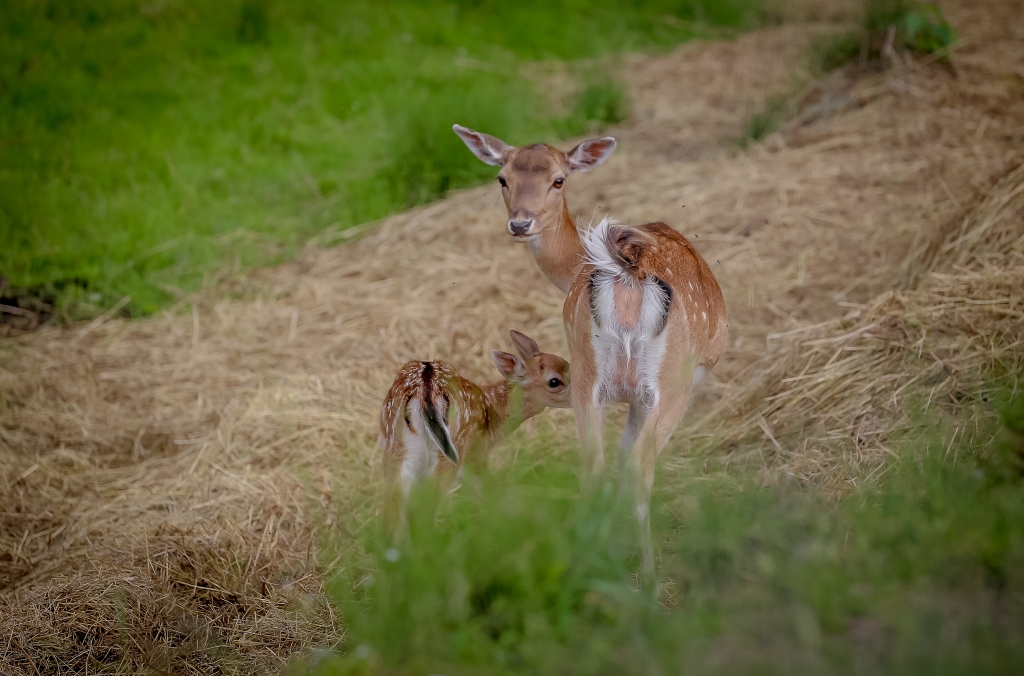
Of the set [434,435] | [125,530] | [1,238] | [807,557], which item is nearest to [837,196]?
[434,435]

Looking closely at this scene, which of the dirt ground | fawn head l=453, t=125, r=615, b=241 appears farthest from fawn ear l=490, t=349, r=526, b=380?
fawn head l=453, t=125, r=615, b=241

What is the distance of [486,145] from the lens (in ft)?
16.8

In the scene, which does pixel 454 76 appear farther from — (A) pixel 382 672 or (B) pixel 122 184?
(A) pixel 382 672

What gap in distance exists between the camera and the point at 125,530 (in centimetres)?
446

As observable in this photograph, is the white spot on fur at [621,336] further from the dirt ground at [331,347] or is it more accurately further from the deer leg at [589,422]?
the dirt ground at [331,347]

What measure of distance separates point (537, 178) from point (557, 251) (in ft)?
1.34

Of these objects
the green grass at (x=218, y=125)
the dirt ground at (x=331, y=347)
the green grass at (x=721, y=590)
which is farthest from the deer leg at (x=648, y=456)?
the green grass at (x=218, y=125)

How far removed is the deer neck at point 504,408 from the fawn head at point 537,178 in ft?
2.85

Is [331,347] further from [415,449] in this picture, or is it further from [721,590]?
[721,590]

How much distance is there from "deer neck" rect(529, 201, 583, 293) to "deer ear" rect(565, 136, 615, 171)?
28cm

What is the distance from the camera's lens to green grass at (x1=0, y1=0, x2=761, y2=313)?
282 inches

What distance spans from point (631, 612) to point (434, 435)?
6.14 feet

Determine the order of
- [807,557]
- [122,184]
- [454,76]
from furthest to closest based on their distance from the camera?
[454,76] → [122,184] → [807,557]

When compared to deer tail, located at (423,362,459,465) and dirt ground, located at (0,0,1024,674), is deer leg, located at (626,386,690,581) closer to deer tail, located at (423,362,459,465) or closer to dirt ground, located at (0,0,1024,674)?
dirt ground, located at (0,0,1024,674)
